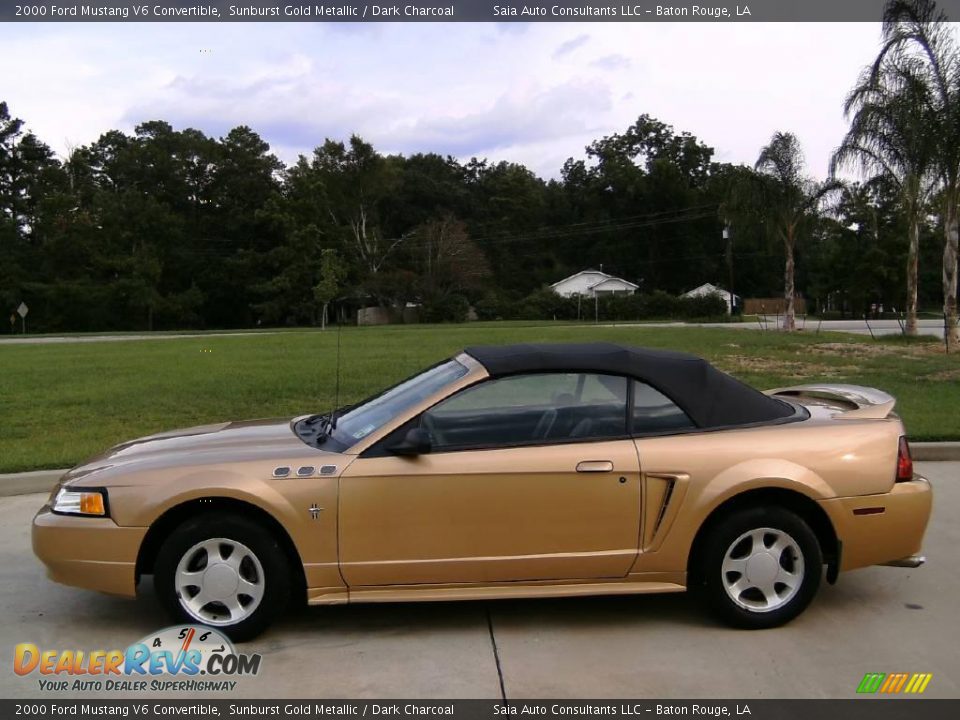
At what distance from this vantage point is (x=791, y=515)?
3955mm

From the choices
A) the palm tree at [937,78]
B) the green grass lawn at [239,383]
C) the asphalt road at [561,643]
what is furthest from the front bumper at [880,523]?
the palm tree at [937,78]

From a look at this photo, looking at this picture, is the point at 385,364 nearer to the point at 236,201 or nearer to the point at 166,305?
the point at 166,305

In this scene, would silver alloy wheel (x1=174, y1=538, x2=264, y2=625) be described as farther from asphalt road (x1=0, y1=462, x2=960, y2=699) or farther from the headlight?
the headlight

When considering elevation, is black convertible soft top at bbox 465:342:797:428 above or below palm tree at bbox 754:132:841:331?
below

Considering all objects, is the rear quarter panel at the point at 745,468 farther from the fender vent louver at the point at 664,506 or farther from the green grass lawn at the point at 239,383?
the green grass lawn at the point at 239,383

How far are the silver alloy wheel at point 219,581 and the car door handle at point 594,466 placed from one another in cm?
157

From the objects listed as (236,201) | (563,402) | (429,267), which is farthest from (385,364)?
(236,201)

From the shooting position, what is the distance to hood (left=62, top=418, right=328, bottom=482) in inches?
156

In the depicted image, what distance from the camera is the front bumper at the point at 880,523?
401cm

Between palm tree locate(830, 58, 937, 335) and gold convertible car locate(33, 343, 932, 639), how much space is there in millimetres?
17908

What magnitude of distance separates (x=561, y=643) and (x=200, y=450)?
2029mm
